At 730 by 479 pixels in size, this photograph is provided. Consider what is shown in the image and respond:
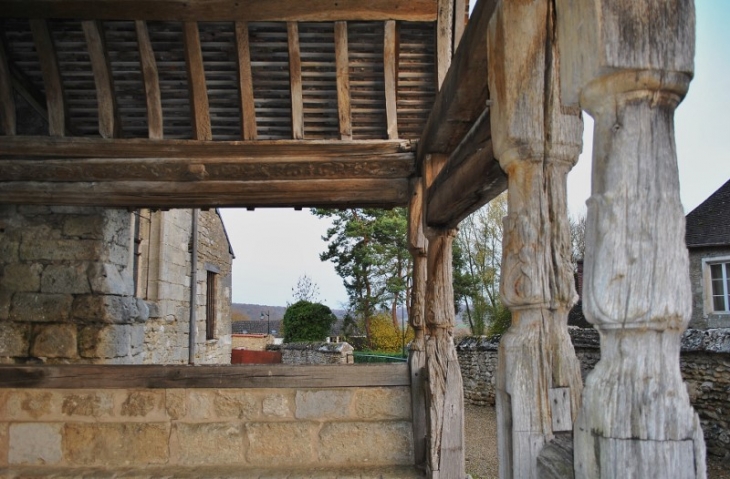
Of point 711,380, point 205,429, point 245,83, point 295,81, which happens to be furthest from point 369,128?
point 711,380

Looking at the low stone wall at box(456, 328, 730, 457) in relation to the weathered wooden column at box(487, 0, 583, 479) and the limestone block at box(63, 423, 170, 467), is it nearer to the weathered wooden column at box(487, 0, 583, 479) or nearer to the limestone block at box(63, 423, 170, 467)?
the limestone block at box(63, 423, 170, 467)

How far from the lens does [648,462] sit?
0.99 m

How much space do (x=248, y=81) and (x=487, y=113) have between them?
207cm

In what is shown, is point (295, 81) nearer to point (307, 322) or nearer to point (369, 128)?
point (369, 128)

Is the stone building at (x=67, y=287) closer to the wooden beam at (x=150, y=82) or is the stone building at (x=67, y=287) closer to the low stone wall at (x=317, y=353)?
the wooden beam at (x=150, y=82)

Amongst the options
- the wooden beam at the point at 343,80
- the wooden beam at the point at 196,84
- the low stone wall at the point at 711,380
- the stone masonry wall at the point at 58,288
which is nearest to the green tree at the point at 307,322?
the low stone wall at the point at 711,380

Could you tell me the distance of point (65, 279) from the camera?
193 inches

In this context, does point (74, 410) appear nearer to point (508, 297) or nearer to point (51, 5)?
point (51, 5)

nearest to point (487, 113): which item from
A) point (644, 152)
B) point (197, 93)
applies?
point (644, 152)

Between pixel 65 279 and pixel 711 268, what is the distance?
1325 centimetres

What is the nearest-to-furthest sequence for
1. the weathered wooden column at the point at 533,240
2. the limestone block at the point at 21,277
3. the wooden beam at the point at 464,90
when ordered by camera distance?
1. the weathered wooden column at the point at 533,240
2. the wooden beam at the point at 464,90
3. the limestone block at the point at 21,277

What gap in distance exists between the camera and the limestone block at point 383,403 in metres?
4.13

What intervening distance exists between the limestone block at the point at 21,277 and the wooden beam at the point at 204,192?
2.72ft

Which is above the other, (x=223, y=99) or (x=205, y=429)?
(x=223, y=99)
